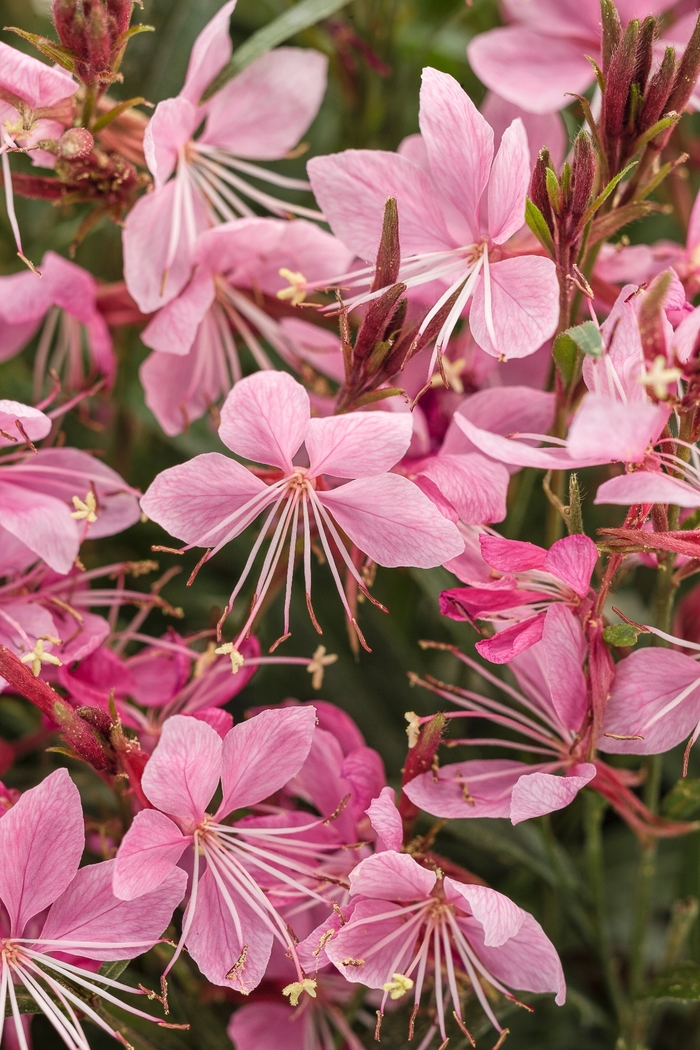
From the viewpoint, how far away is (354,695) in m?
0.86

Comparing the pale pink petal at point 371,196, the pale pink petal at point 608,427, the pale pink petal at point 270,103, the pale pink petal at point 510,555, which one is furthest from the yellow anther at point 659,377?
the pale pink petal at point 270,103

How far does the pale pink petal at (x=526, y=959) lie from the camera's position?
574 mm

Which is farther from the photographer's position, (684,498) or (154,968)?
(154,968)

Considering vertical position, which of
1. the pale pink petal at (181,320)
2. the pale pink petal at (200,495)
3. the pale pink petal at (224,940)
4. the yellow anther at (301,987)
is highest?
the pale pink petal at (181,320)

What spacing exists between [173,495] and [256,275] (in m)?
0.24

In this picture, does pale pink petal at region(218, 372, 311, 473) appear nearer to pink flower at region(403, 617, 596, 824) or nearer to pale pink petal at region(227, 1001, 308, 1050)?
pink flower at region(403, 617, 596, 824)

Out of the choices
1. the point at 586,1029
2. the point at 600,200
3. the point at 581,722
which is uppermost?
the point at 600,200

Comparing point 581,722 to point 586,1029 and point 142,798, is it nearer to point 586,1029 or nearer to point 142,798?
point 142,798

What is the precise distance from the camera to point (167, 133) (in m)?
0.68

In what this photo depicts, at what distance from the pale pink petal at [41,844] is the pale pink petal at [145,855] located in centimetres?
3

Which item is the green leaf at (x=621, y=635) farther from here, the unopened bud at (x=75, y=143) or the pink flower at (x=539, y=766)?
the unopened bud at (x=75, y=143)

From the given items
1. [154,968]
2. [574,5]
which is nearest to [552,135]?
[574,5]

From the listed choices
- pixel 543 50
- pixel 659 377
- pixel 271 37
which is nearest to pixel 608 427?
pixel 659 377

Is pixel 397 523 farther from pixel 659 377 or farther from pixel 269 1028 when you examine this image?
pixel 269 1028
